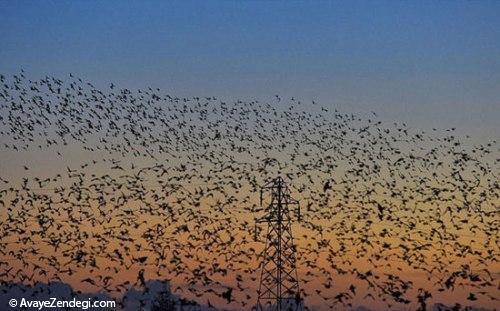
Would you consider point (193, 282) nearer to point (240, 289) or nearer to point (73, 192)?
point (240, 289)

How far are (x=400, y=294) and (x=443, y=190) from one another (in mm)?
6595

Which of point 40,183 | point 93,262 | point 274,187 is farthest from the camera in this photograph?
point 274,187

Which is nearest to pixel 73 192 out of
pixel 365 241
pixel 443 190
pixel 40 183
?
pixel 40 183

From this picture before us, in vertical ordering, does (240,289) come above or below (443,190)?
below

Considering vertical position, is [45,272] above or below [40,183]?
below

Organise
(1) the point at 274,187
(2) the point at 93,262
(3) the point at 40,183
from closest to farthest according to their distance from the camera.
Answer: (2) the point at 93,262, (3) the point at 40,183, (1) the point at 274,187

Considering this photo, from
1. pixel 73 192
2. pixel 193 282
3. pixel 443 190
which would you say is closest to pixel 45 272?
pixel 73 192

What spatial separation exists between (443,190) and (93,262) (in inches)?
708

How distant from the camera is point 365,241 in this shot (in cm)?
4672

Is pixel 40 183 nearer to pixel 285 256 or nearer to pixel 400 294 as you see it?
pixel 285 256

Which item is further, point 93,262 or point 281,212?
point 281,212

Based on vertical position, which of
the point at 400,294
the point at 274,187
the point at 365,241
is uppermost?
the point at 274,187

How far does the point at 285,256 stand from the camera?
164 feet

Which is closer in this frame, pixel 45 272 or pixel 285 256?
pixel 45 272
